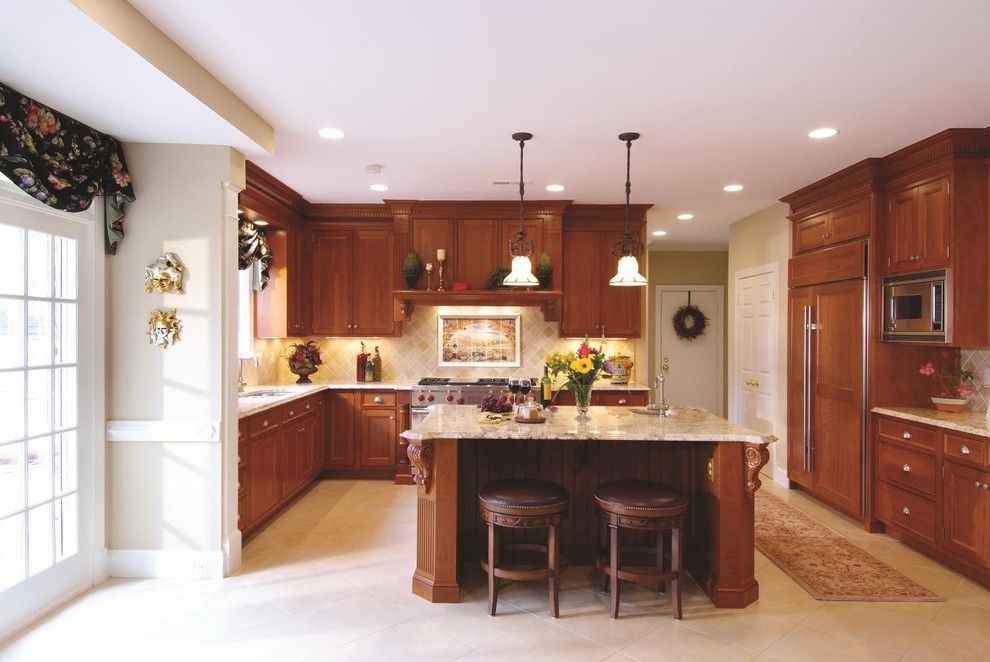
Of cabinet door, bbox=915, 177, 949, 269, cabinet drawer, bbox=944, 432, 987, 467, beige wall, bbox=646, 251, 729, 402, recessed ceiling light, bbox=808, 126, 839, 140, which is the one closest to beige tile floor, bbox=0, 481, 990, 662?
cabinet drawer, bbox=944, 432, 987, 467

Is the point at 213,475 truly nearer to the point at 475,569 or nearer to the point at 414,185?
the point at 475,569

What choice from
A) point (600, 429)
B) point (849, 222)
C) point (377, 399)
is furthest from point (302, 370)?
point (849, 222)

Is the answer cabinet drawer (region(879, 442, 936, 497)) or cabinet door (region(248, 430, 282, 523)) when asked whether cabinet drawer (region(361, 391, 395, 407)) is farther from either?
cabinet drawer (region(879, 442, 936, 497))

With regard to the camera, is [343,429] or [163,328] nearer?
[163,328]

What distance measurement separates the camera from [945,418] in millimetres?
3682

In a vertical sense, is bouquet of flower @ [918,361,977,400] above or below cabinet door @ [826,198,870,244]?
below

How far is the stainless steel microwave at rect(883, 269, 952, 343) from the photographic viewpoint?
3709 millimetres

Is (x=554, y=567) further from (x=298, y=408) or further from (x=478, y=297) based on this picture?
(x=478, y=297)

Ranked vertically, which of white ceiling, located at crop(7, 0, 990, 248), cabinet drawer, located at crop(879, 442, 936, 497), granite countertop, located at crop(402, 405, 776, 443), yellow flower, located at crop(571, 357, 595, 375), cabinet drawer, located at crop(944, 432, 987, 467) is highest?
white ceiling, located at crop(7, 0, 990, 248)

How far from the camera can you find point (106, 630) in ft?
9.32

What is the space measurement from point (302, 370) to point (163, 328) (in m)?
2.35

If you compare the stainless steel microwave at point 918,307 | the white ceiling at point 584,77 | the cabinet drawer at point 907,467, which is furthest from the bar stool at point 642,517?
the stainless steel microwave at point 918,307

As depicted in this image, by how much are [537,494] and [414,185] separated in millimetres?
3007

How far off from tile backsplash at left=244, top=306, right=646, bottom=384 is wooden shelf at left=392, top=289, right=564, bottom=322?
34cm
